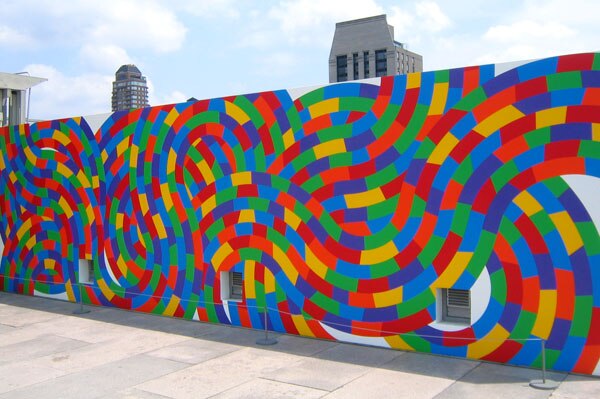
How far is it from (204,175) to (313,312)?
4261 millimetres

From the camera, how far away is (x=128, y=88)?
180375 mm

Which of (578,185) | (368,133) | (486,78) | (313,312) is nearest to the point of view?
(578,185)

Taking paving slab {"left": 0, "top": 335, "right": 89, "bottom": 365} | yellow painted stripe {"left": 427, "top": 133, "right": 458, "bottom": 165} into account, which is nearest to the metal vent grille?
yellow painted stripe {"left": 427, "top": 133, "right": 458, "bottom": 165}

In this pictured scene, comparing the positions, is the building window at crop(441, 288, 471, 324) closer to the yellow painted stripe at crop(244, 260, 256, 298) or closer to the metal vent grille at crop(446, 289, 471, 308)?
the metal vent grille at crop(446, 289, 471, 308)

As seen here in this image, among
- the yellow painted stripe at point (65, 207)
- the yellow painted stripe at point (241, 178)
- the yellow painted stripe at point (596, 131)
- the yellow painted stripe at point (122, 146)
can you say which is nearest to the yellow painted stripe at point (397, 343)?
the yellow painted stripe at point (241, 178)

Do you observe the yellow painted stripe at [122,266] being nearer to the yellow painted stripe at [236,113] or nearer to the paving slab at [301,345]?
the yellow painted stripe at [236,113]

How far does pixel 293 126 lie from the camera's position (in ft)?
42.5

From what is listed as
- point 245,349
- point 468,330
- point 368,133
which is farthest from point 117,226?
point 468,330

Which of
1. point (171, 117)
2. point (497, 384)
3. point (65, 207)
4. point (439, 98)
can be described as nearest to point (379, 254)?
point (439, 98)

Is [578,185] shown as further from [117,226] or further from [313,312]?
[117,226]

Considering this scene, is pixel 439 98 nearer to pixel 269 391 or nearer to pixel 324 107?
pixel 324 107

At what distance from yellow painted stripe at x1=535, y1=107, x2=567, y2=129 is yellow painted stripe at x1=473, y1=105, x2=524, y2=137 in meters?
0.29

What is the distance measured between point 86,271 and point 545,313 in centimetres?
1253

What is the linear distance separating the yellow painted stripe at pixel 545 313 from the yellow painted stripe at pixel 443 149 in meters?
2.88
